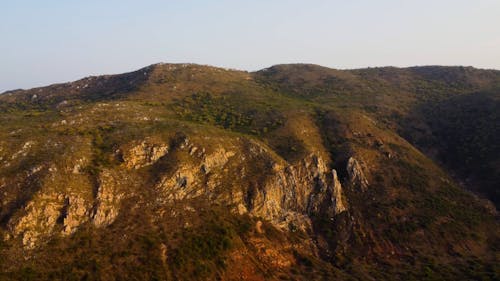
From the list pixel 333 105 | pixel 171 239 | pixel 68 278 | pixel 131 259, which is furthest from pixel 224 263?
pixel 333 105

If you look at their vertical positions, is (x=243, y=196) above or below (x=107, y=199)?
below

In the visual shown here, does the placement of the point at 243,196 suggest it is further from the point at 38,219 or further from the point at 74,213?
the point at 38,219

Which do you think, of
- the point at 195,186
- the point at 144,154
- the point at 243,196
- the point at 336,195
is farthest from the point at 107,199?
the point at 336,195

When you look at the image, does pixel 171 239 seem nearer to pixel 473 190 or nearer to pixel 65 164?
pixel 65 164

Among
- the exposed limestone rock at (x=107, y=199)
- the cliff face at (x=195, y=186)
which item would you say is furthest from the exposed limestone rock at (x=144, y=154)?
the exposed limestone rock at (x=107, y=199)

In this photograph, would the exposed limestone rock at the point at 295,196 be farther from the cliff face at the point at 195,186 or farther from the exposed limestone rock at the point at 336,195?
the cliff face at the point at 195,186
